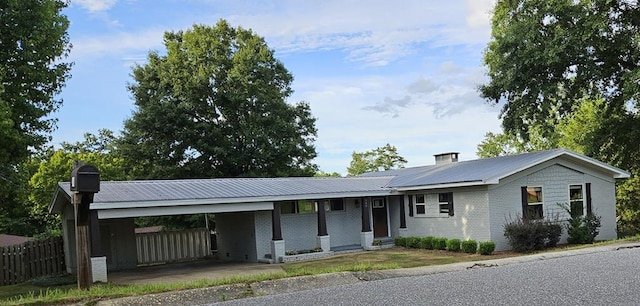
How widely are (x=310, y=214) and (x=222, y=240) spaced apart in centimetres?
392

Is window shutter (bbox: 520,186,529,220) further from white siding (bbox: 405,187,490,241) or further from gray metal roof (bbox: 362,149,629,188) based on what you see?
white siding (bbox: 405,187,490,241)

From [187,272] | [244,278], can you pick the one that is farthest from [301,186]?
[244,278]

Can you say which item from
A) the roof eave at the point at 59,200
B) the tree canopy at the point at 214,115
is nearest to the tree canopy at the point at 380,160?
the tree canopy at the point at 214,115

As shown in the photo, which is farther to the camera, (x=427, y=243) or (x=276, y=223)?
(x=427, y=243)

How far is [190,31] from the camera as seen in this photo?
36.7 meters

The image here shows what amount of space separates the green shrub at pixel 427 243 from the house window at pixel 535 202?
3623 millimetres

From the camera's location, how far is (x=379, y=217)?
78.9 ft

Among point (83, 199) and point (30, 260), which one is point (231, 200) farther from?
point (83, 199)

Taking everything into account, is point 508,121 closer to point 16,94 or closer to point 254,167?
point 254,167

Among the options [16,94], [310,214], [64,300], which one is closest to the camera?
[64,300]

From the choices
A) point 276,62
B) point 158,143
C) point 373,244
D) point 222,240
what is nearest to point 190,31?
point 276,62

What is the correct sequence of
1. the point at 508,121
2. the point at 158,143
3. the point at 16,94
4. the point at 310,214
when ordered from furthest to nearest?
the point at 158,143 < the point at 508,121 < the point at 310,214 < the point at 16,94

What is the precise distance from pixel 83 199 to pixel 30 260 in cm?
903

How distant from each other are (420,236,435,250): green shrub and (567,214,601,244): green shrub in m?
4.78
